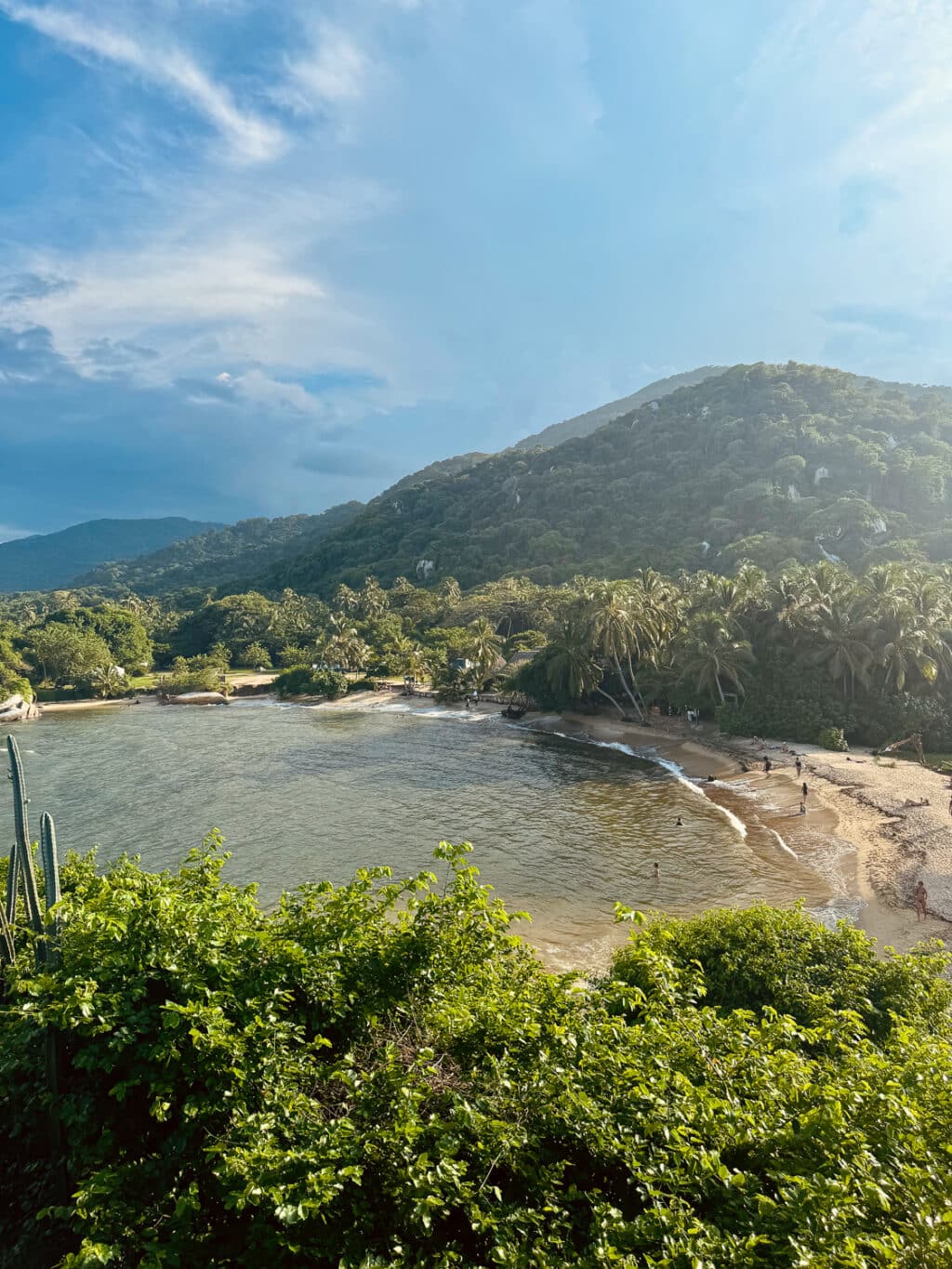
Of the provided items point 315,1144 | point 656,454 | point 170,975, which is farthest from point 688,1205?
point 656,454

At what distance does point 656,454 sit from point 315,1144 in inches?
6641

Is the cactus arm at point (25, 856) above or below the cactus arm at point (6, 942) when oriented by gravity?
above

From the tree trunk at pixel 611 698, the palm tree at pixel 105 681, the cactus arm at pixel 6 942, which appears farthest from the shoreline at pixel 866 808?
the palm tree at pixel 105 681

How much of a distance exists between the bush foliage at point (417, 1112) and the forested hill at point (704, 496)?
321 feet

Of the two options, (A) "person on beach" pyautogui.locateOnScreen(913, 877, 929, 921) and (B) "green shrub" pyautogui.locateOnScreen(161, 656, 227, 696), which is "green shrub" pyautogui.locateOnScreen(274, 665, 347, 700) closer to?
(B) "green shrub" pyautogui.locateOnScreen(161, 656, 227, 696)

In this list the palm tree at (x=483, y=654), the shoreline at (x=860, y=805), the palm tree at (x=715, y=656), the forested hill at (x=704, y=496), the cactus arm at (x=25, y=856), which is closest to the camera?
the cactus arm at (x=25, y=856)

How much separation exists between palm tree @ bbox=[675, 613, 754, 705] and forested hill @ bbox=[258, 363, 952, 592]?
52.4 metres

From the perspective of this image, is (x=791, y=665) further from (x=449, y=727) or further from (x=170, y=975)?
(x=170, y=975)

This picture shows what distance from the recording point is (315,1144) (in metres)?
5.09

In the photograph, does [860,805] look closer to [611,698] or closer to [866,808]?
[866,808]

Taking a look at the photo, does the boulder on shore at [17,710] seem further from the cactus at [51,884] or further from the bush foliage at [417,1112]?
the cactus at [51,884]

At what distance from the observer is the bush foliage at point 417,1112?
4.54 m

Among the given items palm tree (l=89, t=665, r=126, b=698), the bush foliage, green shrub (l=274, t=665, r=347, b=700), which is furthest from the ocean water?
palm tree (l=89, t=665, r=126, b=698)

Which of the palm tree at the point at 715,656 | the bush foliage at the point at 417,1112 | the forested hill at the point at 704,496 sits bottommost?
the palm tree at the point at 715,656
